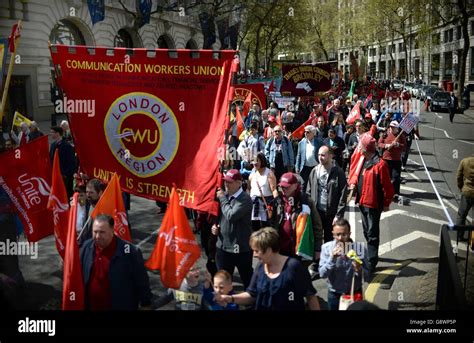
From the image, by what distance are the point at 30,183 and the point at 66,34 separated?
16704 millimetres

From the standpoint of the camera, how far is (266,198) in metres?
6.74

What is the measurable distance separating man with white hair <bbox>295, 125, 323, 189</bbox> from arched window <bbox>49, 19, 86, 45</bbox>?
41.1ft

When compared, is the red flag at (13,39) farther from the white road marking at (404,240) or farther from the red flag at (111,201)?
the white road marking at (404,240)

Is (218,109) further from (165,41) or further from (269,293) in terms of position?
(165,41)

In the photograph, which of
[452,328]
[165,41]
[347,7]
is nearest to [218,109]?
[452,328]

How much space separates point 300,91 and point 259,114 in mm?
2419

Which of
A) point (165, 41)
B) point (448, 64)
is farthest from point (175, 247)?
point (448, 64)

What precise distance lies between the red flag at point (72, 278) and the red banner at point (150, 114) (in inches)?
39.1

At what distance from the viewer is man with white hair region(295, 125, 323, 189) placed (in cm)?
878

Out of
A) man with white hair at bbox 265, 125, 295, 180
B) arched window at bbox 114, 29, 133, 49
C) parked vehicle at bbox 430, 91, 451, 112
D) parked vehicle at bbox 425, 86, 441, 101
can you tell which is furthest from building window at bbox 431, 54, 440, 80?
man with white hair at bbox 265, 125, 295, 180

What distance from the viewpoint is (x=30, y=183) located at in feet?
16.1

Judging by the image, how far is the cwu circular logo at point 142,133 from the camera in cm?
438

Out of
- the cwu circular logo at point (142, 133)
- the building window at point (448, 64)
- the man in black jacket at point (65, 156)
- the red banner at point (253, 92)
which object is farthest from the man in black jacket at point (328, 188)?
the building window at point (448, 64)

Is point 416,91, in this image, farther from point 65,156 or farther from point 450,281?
point 450,281
